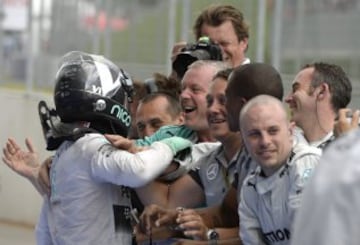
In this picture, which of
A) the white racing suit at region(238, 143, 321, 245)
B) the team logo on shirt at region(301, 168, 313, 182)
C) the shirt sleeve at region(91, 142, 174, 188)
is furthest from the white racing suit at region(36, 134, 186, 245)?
the team logo on shirt at region(301, 168, 313, 182)

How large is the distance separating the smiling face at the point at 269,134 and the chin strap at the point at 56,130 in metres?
0.79

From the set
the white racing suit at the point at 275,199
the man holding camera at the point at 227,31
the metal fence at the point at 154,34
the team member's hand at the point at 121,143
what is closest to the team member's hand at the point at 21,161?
the team member's hand at the point at 121,143

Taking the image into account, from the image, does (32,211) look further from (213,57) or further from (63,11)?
(213,57)

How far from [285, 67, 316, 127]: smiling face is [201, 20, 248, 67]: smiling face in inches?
49.4

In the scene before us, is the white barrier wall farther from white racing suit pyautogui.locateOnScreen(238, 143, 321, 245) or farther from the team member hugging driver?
white racing suit pyautogui.locateOnScreen(238, 143, 321, 245)

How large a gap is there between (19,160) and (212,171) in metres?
0.88

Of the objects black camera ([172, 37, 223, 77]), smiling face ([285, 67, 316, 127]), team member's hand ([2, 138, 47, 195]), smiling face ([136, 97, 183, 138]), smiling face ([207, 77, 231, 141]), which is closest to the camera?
smiling face ([285, 67, 316, 127])

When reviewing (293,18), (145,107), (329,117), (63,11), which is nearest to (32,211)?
(63,11)

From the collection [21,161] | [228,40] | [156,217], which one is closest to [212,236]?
[156,217]

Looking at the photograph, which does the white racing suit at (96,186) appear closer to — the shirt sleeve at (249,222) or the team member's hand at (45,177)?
the team member's hand at (45,177)

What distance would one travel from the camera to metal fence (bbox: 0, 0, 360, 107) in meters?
8.01

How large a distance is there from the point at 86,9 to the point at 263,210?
880 centimetres

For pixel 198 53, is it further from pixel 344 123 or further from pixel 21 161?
pixel 344 123

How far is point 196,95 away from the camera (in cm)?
375
